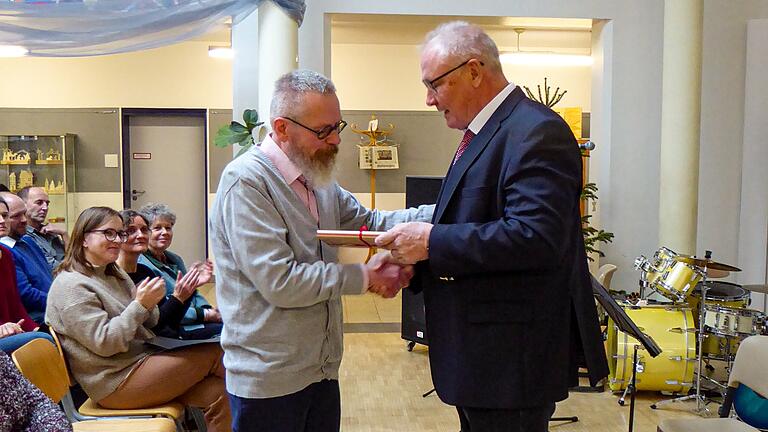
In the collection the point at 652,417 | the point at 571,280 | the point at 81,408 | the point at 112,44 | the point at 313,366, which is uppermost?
the point at 112,44

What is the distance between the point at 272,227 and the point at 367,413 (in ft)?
10.1

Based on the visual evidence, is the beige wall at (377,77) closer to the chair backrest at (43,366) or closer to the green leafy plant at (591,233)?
the green leafy plant at (591,233)

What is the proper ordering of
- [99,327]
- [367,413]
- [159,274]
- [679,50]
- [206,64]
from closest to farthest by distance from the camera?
[99,327] < [159,274] < [367,413] < [679,50] < [206,64]

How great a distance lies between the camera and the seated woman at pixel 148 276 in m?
3.60

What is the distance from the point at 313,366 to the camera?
2.20 metres

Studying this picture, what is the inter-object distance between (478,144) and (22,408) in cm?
146

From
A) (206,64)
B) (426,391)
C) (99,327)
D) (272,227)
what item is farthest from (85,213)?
(206,64)

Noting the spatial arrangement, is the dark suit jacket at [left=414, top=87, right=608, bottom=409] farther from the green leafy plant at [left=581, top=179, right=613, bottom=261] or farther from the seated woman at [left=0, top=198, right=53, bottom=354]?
the green leafy plant at [left=581, top=179, right=613, bottom=261]

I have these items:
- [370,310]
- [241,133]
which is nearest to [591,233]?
[370,310]

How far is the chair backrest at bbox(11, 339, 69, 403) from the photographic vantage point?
8.78ft

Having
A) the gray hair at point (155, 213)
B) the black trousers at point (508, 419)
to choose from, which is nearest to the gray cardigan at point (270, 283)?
the black trousers at point (508, 419)

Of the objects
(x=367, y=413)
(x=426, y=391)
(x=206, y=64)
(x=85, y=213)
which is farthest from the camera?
(x=206, y=64)

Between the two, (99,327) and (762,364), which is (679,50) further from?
(99,327)

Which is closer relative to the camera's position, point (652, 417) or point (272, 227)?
point (272, 227)
